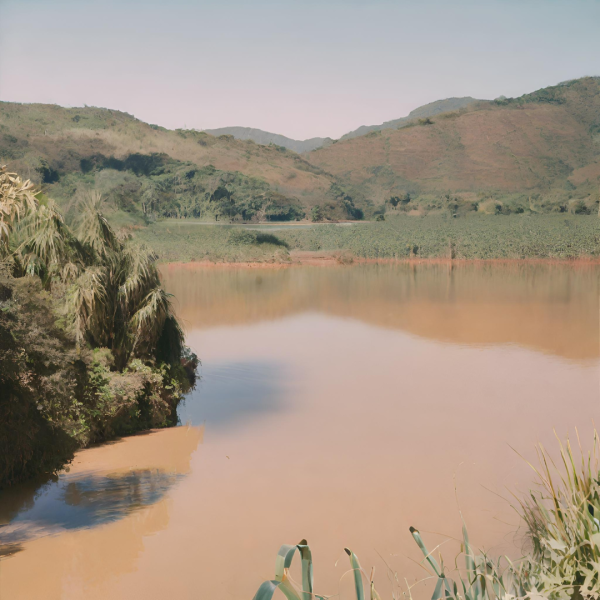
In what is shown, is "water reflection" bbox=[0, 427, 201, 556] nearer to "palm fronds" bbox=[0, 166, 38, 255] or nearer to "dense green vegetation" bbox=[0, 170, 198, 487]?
"dense green vegetation" bbox=[0, 170, 198, 487]

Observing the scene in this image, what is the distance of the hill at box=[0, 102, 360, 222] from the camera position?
176ft

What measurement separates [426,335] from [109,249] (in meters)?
12.6

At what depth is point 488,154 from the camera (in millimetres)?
94312

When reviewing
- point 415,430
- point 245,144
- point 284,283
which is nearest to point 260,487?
point 415,430

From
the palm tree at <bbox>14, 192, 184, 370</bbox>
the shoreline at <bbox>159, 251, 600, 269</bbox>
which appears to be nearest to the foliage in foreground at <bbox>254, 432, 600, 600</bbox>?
the palm tree at <bbox>14, 192, 184, 370</bbox>

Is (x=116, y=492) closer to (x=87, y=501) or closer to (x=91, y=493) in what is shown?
(x=91, y=493)

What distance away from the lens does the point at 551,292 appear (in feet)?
99.5

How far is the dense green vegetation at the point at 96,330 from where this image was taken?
753 centimetres

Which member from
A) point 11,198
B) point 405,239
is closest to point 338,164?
point 405,239

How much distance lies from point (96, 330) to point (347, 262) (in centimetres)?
3559

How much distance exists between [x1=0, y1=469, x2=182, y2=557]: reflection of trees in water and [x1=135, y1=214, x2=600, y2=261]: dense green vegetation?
1323 inches

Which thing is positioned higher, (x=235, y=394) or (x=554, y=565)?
(x=554, y=565)

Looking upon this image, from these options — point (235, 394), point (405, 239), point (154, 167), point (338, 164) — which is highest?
point (338, 164)

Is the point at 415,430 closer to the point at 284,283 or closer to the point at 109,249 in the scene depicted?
the point at 109,249
